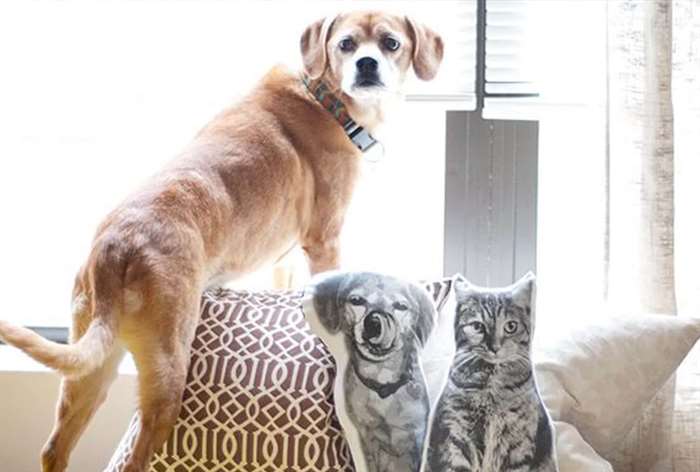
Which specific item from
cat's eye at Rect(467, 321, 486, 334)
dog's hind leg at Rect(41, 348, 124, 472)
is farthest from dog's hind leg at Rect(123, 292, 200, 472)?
cat's eye at Rect(467, 321, 486, 334)

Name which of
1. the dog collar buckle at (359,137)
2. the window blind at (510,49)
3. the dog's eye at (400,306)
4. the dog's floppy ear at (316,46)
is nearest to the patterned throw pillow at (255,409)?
the dog's eye at (400,306)

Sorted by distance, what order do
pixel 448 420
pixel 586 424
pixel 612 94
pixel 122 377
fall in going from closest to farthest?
1. pixel 448 420
2. pixel 586 424
3. pixel 612 94
4. pixel 122 377

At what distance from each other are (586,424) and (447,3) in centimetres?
100

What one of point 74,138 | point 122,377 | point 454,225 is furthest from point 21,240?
point 454,225

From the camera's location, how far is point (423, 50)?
1956 millimetres

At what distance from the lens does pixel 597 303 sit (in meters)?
1.97

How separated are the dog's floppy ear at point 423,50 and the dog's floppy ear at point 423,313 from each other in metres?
0.57

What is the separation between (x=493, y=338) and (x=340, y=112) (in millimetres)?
651

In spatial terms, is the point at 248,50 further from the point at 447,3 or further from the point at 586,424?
the point at 586,424

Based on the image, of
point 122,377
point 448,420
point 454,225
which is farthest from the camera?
point 454,225

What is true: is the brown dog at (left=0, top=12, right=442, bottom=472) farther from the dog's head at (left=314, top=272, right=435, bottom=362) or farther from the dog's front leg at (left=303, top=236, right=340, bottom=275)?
the dog's head at (left=314, top=272, right=435, bottom=362)

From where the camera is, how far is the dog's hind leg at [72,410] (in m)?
1.65

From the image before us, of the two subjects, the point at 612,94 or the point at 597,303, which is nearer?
the point at 612,94

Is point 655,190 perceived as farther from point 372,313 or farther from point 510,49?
point 372,313
